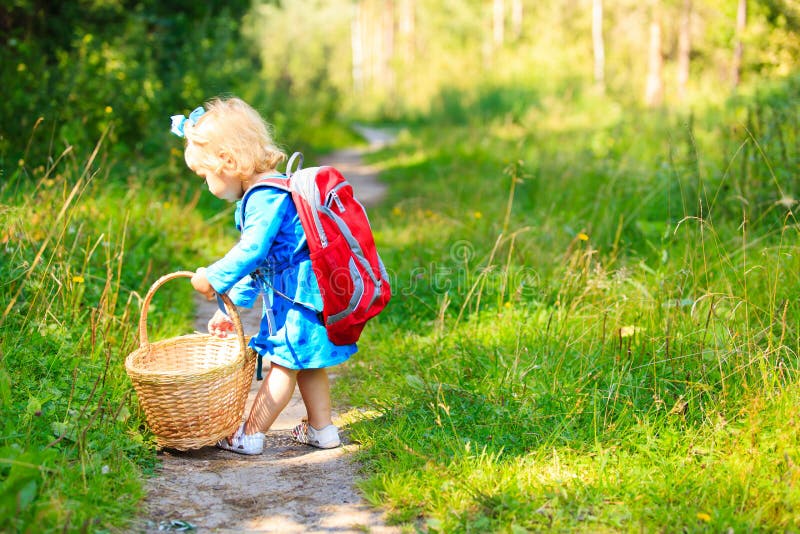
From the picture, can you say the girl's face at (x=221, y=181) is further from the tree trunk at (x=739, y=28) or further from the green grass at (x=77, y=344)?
the tree trunk at (x=739, y=28)

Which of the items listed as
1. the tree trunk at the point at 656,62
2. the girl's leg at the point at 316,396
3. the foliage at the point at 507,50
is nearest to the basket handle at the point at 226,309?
the girl's leg at the point at 316,396

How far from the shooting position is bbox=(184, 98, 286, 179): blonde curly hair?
10.7ft

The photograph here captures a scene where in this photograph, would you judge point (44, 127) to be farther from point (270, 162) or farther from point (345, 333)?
point (345, 333)

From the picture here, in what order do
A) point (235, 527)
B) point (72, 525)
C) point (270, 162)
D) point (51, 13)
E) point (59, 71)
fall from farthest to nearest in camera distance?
point (51, 13) → point (59, 71) → point (270, 162) → point (235, 527) → point (72, 525)

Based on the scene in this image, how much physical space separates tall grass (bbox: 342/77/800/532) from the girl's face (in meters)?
1.19

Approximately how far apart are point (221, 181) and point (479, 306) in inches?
77.2

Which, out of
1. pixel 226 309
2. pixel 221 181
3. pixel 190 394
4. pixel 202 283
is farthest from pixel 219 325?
pixel 221 181

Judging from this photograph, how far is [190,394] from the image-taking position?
312 cm

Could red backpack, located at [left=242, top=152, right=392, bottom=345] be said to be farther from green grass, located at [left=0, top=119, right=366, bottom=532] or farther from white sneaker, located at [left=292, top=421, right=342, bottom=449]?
green grass, located at [left=0, top=119, right=366, bottom=532]

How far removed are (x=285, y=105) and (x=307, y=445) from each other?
11751 mm

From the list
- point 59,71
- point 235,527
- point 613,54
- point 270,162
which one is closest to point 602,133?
point 59,71

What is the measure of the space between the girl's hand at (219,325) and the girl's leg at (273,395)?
1.21ft

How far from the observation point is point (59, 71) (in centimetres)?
690

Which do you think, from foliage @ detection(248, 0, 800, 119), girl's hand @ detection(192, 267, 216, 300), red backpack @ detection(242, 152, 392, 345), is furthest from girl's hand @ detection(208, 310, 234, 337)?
foliage @ detection(248, 0, 800, 119)
